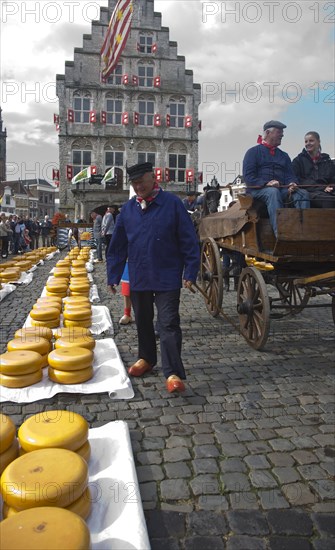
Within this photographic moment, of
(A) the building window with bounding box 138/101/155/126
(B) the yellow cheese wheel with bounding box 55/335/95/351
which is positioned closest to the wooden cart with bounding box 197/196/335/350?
(B) the yellow cheese wheel with bounding box 55/335/95/351

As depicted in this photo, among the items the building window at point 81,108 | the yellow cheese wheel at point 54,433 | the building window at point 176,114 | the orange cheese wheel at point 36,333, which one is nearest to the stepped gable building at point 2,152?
the building window at point 81,108

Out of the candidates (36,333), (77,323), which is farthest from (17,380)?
(77,323)

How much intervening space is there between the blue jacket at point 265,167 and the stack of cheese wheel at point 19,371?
2.94 meters

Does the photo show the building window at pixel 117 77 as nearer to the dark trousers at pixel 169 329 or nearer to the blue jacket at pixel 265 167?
the blue jacket at pixel 265 167

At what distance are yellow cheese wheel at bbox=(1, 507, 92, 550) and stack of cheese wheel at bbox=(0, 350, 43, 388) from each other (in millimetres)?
1841

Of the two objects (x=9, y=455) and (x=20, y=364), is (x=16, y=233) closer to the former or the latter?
(x=20, y=364)

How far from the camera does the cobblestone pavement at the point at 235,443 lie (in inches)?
80.7

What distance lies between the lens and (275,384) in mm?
3820

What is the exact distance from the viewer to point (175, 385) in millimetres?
3516

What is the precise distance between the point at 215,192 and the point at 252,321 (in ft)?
12.1

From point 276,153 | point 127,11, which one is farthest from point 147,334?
point 127,11

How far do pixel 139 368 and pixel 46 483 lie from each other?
205cm

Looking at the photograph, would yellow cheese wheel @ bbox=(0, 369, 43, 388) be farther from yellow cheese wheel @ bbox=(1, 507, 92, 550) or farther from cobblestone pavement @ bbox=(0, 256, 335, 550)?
yellow cheese wheel @ bbox=(1, 507, 92, 550)

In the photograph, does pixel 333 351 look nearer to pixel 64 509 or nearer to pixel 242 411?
pixel 242 411
